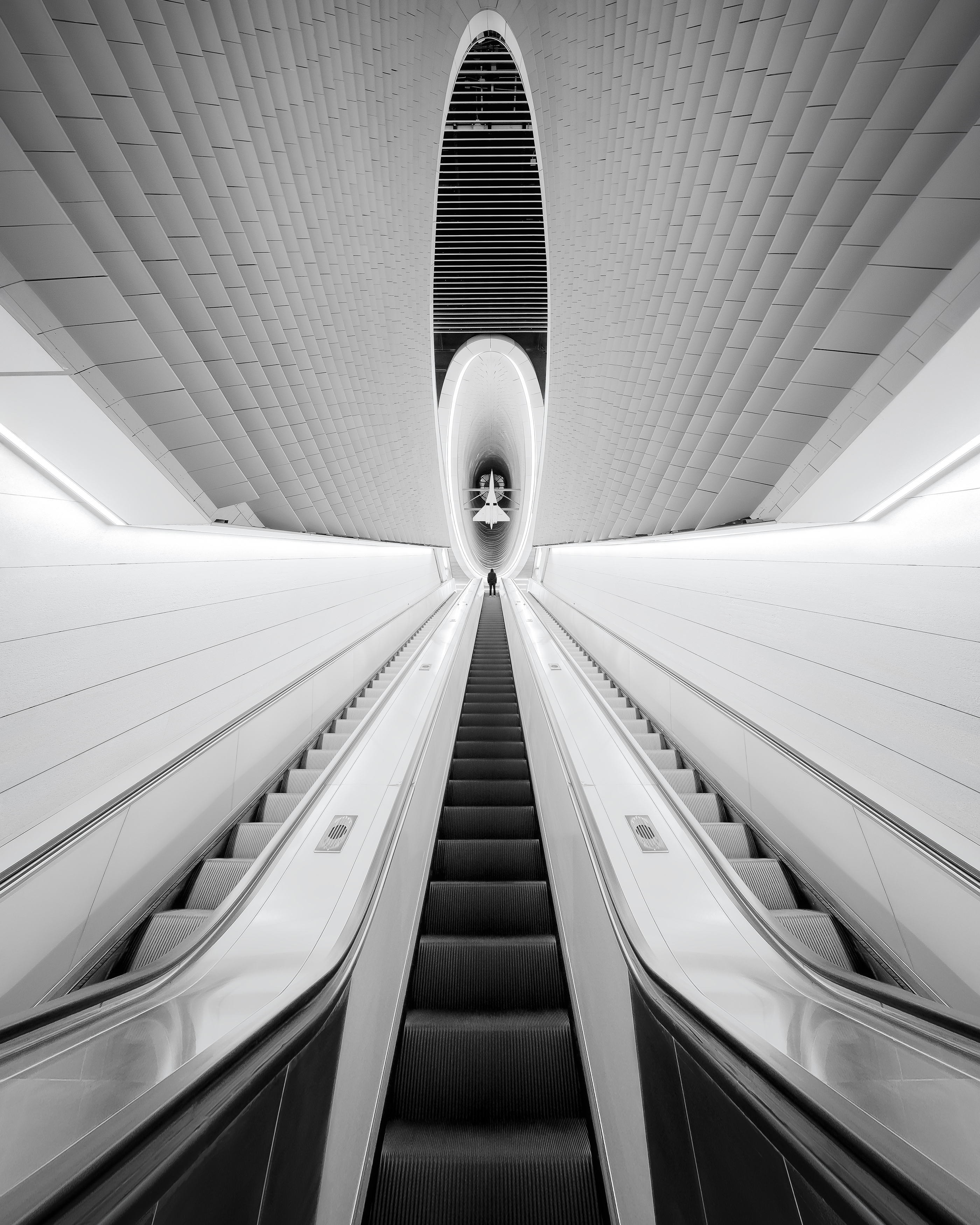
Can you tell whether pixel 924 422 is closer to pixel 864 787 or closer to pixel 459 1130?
pixel 864 787

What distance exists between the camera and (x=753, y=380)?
3838 millimetres

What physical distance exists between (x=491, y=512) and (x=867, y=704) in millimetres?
23072

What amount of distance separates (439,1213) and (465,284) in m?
14.5

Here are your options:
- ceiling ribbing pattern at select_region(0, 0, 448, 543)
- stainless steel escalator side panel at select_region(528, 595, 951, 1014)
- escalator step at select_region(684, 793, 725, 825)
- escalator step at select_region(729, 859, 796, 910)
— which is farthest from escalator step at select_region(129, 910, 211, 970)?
ceiling ribbing pattern at select_region(0, 0, 448, 543)

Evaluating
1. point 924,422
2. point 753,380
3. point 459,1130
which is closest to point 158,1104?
point 459,1130

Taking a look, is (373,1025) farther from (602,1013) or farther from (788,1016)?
(788,1016)

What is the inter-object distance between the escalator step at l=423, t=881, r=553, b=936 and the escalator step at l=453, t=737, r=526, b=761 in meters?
1.71

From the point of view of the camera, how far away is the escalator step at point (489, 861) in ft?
8.45

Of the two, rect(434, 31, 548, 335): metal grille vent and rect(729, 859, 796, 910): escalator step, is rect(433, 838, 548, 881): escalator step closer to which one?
rect(729, 859, 796, 910): escalator step

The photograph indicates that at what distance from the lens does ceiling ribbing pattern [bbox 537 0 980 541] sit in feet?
7.33

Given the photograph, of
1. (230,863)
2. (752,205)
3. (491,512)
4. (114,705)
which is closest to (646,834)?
(230,863)

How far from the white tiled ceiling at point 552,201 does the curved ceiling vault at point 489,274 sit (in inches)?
83.2

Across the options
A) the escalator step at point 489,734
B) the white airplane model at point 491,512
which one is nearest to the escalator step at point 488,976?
the escalator step at point 489,734

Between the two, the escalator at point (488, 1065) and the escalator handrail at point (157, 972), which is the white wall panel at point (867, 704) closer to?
the escalator at point (488, 1065)
